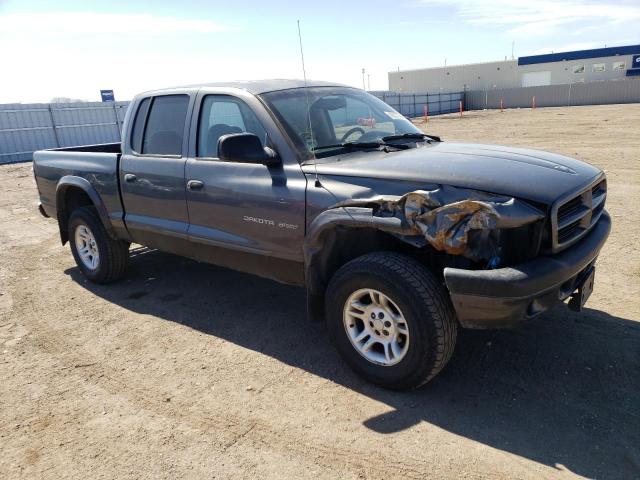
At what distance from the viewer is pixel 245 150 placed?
357 centimetres

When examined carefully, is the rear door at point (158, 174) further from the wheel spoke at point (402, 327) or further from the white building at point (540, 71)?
the white building at point (540, 71)

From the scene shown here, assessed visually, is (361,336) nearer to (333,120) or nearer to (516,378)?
(516,378)

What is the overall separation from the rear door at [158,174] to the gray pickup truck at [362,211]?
16mm

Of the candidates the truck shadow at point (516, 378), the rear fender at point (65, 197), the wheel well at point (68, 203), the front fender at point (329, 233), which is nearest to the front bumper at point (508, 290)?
the front fender at point (329, 233)

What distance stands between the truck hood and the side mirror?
329 mm

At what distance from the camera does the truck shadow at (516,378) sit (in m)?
2.76

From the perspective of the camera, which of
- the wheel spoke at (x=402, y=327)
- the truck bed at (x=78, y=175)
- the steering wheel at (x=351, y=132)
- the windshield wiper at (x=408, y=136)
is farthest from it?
the truck bed at (x=78, y=175)

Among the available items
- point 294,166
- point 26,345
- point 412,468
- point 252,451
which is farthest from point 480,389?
point 26,345

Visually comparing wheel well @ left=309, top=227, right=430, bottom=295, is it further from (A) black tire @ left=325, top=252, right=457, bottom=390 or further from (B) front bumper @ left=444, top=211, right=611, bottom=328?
Result: (B) front bumper @ left=444, top=211, right=611, bottom=328

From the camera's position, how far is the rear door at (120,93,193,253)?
4.43 metres

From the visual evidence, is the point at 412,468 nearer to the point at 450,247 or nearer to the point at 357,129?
the point at 450,247

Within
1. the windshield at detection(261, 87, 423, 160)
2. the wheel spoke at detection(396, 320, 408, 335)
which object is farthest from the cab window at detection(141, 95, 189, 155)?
the wheel spoke at detection(396, 320, 408, 335)

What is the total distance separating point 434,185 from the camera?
10.0 feet

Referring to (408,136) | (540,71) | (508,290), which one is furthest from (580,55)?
(508,290)
